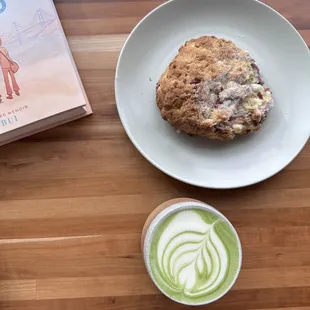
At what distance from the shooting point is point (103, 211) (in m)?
0.97

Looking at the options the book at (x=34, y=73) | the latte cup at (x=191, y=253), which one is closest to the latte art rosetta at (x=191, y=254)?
the latte cup at (x=191, y=253)

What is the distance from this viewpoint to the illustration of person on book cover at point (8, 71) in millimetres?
936

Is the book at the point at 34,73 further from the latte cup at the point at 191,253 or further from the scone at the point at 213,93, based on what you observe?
the latte cup at the point at 191,253

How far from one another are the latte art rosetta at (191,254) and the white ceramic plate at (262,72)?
0.09 m

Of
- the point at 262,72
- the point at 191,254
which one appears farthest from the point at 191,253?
the point at 262,72

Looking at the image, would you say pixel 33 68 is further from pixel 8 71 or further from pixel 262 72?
pixel 262 72

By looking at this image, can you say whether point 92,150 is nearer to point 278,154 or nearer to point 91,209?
point 91,209

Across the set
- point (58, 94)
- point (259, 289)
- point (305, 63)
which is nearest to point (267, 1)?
point (305, 63)

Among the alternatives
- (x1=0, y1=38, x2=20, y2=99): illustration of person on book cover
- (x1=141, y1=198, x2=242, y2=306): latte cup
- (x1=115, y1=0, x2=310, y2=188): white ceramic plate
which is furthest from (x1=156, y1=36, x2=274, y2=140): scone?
(x1=0, y1=38, x2=20, y2=99): illustration of person on book cover

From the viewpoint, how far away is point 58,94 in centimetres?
95

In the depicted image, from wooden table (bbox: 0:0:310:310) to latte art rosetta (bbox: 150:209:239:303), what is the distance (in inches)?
4.2

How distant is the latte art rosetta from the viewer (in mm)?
860

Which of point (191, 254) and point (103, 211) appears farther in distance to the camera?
point (103, 211)

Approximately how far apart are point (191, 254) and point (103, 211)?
0.20 metres
